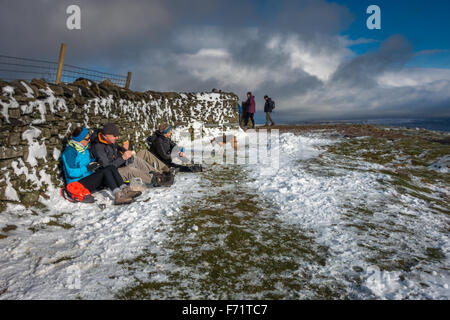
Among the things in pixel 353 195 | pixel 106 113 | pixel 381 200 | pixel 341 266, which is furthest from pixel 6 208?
pixel 381 200

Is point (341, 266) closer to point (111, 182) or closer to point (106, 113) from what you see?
point (111, 182)

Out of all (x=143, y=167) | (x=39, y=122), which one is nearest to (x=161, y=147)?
(x=143, y=167)

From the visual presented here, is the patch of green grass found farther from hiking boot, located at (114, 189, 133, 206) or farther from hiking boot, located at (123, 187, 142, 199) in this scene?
hiking boot, located at (123, 187, 142, 199)

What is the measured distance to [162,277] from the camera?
278 cm

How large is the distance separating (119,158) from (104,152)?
35 centimetres

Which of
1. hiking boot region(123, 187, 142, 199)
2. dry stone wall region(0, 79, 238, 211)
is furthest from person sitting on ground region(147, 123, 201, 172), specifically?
hiking boot region(123, 187, 142, 199)

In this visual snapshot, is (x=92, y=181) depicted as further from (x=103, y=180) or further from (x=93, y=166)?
(x=93, y=166)

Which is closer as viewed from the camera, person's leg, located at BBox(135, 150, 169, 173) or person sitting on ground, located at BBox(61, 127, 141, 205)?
person sitting on ground, located at BBox(61, 127, 141, 205)

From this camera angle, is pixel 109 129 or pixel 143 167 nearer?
pixel 109 129

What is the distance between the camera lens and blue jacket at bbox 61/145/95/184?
4.83m

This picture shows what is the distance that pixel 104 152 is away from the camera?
5375 mm

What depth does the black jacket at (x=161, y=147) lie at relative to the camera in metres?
7.47

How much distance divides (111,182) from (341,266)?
4374 mm

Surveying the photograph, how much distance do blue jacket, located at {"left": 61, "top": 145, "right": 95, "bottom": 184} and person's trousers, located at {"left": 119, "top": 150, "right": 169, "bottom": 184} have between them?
96 cm
